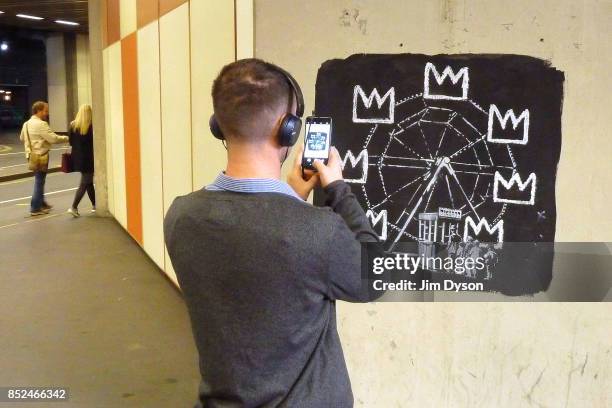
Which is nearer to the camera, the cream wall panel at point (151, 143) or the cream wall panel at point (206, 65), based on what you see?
the cream wall panel at point (206, 65)

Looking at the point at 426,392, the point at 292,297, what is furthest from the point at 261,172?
the point at 426,392

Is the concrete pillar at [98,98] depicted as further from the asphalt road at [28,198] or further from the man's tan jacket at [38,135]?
the man's tan jacket at [38,135]

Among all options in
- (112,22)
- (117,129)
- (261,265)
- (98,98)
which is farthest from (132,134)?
(261,265)

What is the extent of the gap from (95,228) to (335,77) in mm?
7116

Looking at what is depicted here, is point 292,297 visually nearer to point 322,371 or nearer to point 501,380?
point 322,371

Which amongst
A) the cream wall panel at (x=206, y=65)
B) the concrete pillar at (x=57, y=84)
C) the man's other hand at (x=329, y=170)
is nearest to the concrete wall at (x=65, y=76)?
the concrete pillar at (x=57, y=84)

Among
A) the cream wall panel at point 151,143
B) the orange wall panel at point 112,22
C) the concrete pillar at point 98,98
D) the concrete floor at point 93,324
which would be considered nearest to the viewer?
the concrete floor at point 93,324

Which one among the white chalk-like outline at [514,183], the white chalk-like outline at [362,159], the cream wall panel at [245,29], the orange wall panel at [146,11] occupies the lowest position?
the white chalk-like outline at [514,183]

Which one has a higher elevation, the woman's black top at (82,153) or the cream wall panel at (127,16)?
the cream wall panel at (127,16)

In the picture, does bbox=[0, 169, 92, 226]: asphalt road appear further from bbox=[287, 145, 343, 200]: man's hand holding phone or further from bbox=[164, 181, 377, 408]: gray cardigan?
bbox=[164, 181, 377, 408]: gray cardigan

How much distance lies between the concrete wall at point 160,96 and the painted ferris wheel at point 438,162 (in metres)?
0.74

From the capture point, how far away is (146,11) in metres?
6.79

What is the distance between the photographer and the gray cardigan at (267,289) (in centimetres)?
149

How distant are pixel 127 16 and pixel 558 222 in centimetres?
607
